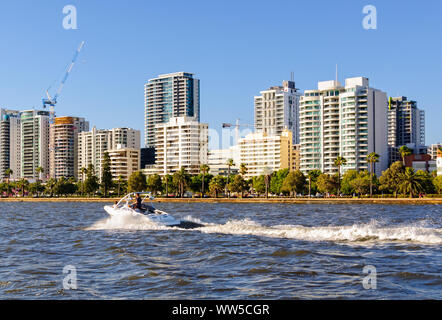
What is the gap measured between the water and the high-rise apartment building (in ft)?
499

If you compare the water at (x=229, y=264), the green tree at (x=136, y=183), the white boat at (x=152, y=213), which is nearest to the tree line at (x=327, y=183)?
the green tree at (x=136, y=183)

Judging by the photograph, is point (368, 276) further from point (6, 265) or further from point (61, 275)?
point (6, 265)

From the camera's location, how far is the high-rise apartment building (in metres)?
185

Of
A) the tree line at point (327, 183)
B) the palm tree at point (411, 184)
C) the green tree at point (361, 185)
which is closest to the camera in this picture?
the palm tree at point (411, 184)

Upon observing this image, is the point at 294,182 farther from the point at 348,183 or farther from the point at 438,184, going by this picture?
the point at 438,184

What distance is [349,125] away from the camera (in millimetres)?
186875

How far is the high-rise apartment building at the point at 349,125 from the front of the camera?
184875mm

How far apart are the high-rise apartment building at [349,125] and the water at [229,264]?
5994 inches

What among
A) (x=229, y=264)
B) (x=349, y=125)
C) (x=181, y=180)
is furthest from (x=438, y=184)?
(x=229, y=264)

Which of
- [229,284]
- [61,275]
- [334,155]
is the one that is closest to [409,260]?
[229,284]

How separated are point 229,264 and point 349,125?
554 feet

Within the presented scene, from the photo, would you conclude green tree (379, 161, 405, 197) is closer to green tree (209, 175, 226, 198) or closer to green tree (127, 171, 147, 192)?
green tree (209, 175, 226, 198)

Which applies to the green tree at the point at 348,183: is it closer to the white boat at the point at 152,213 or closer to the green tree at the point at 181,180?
the green tree at the point at 181,180

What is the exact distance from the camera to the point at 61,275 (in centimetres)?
2228
